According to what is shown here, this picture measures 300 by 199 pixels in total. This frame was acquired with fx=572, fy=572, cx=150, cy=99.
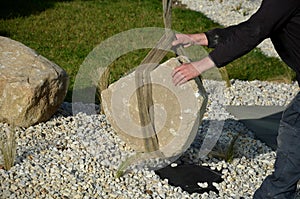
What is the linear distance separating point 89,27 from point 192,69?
18.1 feet

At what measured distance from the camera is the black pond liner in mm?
3916

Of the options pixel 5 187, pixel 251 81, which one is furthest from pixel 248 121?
pixel 5 187

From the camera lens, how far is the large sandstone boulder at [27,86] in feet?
14.2

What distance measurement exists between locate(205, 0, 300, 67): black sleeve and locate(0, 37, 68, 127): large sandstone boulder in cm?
171

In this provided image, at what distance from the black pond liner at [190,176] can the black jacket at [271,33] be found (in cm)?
113

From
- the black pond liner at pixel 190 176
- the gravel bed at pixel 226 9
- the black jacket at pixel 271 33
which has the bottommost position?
the gravel bed at pixel 226 9

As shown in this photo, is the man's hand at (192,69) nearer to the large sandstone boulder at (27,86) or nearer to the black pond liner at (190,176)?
the black pond liner at (190,176)

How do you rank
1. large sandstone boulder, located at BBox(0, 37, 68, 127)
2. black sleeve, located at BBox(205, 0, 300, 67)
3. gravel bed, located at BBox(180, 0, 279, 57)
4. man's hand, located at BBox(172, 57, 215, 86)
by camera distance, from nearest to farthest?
black sleeve, located at BBox(205, 0, 300, 67) < man's hand, located at BBox(172, 57, 215, 86) < large sandstone boulder, located at BBox(0, 37, 68, 127) < gravel bed, located at BBox(180, 0, 279, 57)

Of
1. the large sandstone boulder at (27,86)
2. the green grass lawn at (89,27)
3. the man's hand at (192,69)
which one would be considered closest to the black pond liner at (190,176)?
the man's hand at (192,69)

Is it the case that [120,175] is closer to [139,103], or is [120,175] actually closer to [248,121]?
[139,103]

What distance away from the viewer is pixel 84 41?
788cm

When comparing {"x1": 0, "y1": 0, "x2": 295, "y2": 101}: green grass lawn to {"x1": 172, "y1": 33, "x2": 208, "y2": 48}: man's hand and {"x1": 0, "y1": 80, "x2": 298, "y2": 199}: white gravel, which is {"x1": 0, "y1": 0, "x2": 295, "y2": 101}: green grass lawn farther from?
{"x1": 172, "y1": 33, "x2": 208, "y2": 48}: man's hand

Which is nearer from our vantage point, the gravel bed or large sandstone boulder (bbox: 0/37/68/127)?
large sandstone boulder (bbox: 0/37/68/127)

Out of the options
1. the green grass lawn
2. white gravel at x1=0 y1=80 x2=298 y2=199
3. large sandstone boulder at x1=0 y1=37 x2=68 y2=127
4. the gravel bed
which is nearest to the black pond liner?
white gravel at x1=0 y1=80 x2=298 y2=199
